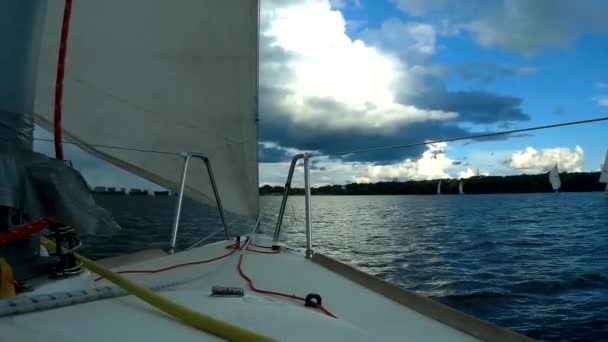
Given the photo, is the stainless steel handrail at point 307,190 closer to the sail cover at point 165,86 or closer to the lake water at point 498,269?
the sail cover at point 165,86

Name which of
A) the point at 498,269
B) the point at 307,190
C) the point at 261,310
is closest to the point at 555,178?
the point at 498,269

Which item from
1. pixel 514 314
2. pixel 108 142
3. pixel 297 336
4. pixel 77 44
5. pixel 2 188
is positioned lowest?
pixel 514 314

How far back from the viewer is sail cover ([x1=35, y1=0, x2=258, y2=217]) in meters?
2.95

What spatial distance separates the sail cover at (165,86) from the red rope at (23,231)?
5.82 feet

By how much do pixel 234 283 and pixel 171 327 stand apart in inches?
43.1

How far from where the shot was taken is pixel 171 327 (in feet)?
3.61

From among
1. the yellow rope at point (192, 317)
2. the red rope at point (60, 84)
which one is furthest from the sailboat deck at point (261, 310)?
the red rope at point (60, 84)

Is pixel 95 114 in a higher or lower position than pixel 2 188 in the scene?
higher

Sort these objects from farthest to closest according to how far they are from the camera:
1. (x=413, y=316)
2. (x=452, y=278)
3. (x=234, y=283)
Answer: (x=452, y=278)
(x=234, y=283)
(x=413, y=316)

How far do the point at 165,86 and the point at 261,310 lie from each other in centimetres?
227

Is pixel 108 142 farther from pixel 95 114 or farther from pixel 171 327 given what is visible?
pixel 171 327

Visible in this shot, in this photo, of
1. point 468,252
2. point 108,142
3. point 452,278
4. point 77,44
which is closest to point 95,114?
point 108,142

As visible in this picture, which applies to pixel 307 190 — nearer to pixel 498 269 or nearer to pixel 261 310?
pixel 261 310

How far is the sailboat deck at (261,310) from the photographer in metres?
1.06
